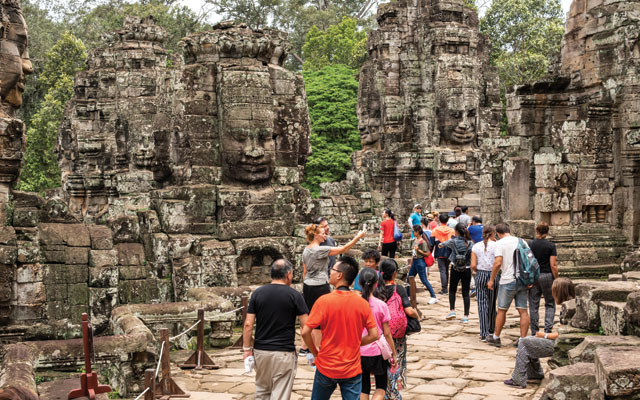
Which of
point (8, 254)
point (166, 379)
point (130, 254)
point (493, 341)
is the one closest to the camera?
point (166, 379)

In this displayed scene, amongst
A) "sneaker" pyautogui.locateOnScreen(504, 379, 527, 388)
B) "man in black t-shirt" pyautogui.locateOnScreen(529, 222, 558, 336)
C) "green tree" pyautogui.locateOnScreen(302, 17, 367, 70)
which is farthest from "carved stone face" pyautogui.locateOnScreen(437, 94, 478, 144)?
"sneaker" pyautogui.locateOnScreen(504, 379, 527, 388)

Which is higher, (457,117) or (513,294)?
(457,117)

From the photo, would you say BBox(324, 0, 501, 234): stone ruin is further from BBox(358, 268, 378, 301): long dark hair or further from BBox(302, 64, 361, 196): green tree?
BBox(358, 268, 378, 301): long dark hair

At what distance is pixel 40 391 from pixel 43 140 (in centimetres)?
3239

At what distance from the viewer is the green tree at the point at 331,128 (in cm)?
3557

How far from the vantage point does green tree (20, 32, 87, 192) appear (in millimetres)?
36594

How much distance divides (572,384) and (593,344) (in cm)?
90

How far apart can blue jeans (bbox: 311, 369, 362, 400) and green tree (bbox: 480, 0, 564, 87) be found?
3038cm

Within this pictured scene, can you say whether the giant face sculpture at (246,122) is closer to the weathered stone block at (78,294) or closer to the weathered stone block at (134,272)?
the weathered stone block at (134,272)

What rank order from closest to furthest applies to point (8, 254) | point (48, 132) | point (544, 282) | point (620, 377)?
1. point (620, 377)
2. point (8, 254)
3. point (544, 282)
4. point (48, 132)

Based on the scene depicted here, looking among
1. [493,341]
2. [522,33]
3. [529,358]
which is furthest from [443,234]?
[522,33]

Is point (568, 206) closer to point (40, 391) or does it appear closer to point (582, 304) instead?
point (582, 304)

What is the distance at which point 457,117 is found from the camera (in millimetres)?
25016

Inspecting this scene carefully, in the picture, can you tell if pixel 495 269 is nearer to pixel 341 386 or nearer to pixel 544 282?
pixel 544 282
